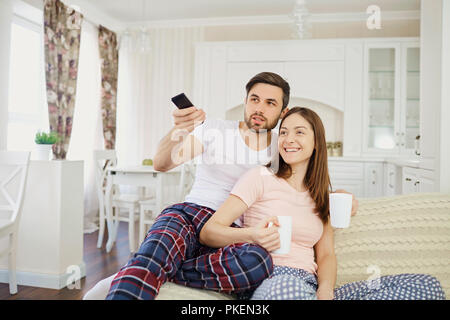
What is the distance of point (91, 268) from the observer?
89.4 inches

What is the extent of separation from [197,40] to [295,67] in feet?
3.76

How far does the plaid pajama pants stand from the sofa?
1.06 feet

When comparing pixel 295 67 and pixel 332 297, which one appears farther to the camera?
pixel 295 67

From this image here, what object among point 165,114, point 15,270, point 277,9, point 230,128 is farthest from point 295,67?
point 15,270

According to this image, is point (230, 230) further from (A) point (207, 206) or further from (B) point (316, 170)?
(B) point (316, 170)

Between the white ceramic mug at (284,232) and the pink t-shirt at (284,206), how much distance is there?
0.57 feet

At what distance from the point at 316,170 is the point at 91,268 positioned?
177cm

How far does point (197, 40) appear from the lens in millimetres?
3990

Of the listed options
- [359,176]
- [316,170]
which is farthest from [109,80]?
[316,170]

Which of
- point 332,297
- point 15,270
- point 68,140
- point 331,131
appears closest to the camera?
point 332,297

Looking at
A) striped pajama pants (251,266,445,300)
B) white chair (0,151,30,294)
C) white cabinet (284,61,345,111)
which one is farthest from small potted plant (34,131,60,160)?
white cabinet (284,61,345,111)

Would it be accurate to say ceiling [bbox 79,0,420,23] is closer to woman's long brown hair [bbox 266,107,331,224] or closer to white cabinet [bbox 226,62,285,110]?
white cabinet [bbox 226,62,285,110]

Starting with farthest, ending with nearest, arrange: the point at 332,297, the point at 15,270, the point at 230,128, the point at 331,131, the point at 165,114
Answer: the point at 165,114 → the point at 331,131 → the point at 15,270 → the point at 230,128 → the point at 332,297
